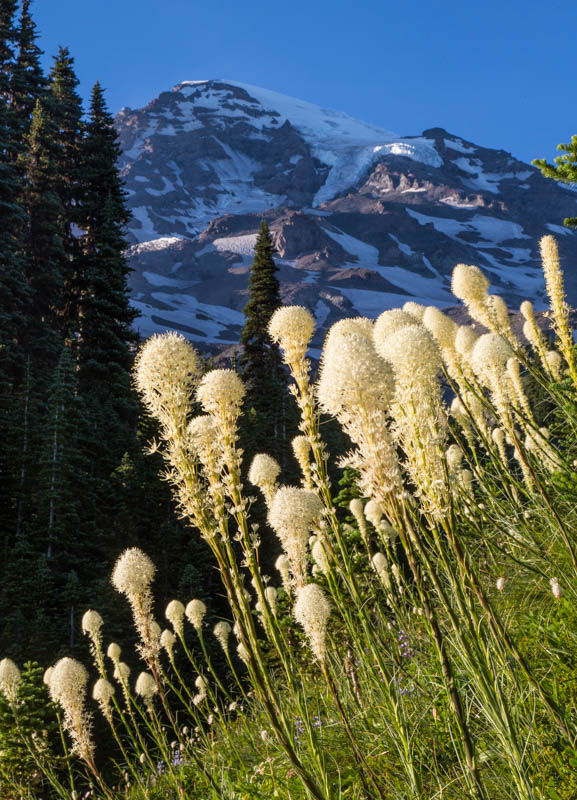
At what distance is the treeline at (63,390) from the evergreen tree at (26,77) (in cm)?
8

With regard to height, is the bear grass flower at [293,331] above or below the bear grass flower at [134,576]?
above

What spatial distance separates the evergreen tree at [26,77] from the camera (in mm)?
30203

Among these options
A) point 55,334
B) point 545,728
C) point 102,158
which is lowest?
point 545,728

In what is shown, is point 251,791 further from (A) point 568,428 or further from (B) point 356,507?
(A) point 568,428

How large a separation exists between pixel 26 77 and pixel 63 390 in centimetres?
2359

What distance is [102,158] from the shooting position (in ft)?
98.0

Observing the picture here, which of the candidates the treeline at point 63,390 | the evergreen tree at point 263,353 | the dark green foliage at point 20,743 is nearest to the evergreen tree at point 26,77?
the treeline at point 63,390

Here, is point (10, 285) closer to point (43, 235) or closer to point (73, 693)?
point (43, 235)

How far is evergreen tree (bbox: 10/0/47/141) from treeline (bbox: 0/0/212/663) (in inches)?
3.2

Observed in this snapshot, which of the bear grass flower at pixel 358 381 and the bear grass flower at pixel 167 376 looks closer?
the bear grass flower at pixel 358 381

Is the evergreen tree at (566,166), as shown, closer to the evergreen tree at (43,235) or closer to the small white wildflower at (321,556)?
the small white wildflower at (321,556)

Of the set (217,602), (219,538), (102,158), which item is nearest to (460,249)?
(102,158)

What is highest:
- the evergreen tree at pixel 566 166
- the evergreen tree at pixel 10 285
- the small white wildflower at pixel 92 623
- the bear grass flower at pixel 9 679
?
the evergreen tree at pixel 10 285

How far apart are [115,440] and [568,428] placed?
16986mm
